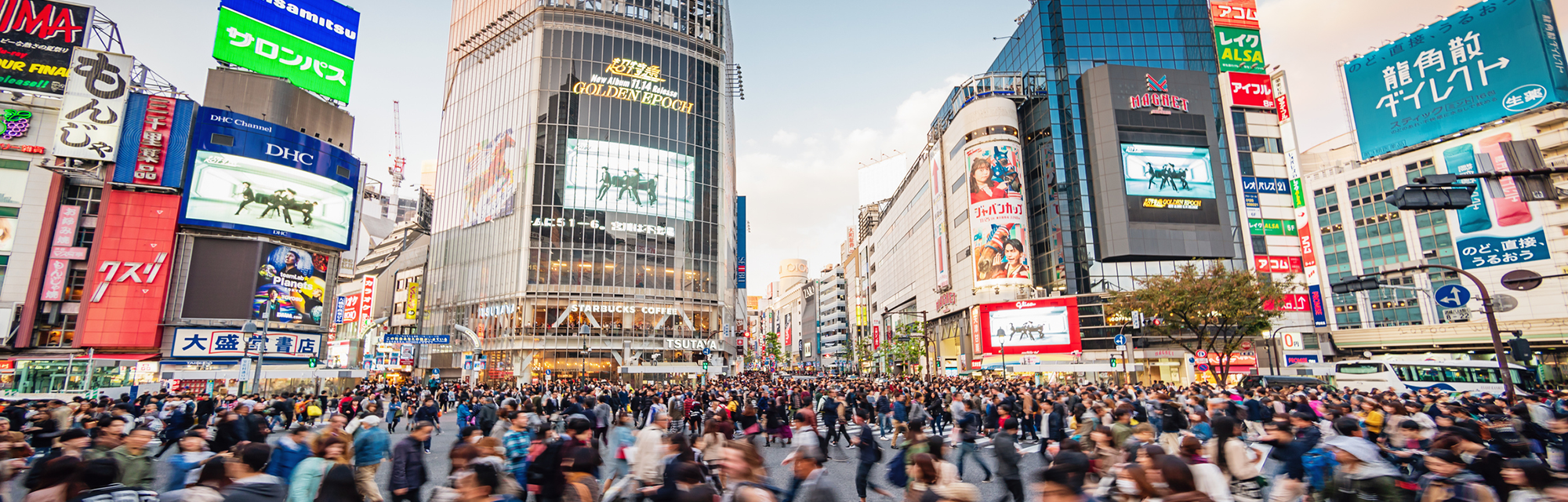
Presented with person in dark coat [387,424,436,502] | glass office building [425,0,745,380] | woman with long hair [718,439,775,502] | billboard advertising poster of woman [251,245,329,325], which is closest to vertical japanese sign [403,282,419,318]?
glass office building [425,0,745,380]

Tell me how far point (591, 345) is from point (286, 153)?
25.2m

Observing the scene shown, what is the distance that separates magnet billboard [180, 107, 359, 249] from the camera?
4356 centimetres

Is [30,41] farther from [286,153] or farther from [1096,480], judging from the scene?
[1096,480]

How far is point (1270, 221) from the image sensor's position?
6088 centimetres

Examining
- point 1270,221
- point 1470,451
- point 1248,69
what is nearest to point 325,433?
point 1470,451

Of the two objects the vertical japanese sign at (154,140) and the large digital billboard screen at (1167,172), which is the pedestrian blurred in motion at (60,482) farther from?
the large digital billboard screen at (1167,172)

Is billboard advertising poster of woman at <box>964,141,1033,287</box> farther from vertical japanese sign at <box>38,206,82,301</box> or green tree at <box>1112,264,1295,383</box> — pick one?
vertical japanese sign at <box>38,206,82,301</box>

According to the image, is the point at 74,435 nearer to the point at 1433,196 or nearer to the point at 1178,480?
the point at 1178,480

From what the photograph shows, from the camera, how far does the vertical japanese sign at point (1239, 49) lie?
64.8 meters

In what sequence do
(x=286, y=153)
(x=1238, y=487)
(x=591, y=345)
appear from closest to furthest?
(x=1238, y=487), (x=286, y=153), (x=591, y=345)

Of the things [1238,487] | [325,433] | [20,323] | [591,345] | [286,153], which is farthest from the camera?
[591,345]

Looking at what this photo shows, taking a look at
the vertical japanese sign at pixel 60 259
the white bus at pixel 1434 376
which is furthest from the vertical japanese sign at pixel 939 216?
the vertical japanese sign at pixel 60 259

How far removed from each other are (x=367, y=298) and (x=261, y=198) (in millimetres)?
26165

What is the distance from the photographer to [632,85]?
6600cm
